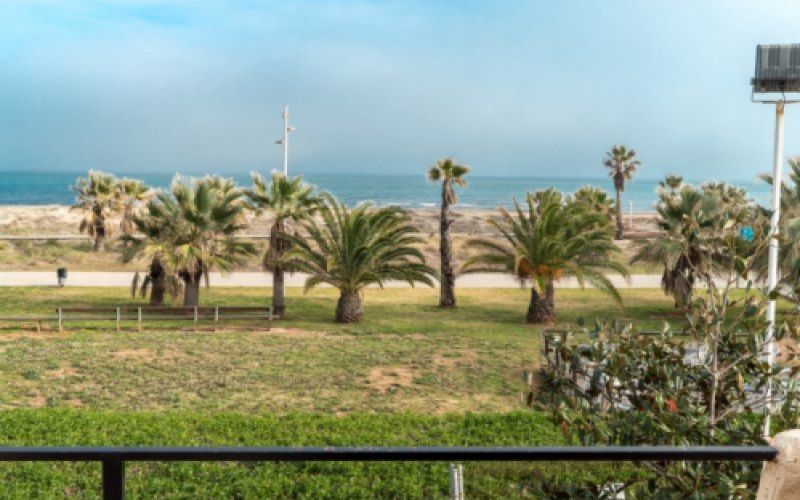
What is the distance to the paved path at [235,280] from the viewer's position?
111 ft

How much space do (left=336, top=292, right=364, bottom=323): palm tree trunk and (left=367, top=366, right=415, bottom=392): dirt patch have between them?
7.14 meters

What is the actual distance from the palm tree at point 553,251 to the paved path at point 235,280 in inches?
320

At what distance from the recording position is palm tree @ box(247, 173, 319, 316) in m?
26.8

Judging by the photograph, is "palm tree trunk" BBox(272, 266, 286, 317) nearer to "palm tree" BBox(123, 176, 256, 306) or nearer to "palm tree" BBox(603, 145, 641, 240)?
"palm tree" BBox(123, 176, 256, 306)

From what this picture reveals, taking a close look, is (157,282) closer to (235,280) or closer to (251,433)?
(235,280)

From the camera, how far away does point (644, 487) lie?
13.7ft

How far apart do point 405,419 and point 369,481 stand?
25.5 feet

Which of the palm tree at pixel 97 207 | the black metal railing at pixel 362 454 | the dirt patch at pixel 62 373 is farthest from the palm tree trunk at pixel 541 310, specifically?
the palm tree at pixel 97 207

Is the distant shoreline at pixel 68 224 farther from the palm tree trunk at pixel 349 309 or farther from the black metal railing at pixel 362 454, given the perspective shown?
the black metal railing at pixel 362 454

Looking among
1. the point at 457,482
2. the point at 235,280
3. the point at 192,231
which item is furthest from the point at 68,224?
the point at 457,482

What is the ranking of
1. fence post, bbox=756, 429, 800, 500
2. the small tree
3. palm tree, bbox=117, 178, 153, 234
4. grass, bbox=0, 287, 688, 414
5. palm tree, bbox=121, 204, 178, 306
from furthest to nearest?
palm tree, bbox=117, 178, 153, 234 → palm tree, bbox=121, 204, 178, 306 → grass, bbox=0, 287, 688, 414 → the small tree → fence post, bbox=756, 429, 800, 500

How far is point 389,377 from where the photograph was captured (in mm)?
17391

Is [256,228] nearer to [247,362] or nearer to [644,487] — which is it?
[247,362]

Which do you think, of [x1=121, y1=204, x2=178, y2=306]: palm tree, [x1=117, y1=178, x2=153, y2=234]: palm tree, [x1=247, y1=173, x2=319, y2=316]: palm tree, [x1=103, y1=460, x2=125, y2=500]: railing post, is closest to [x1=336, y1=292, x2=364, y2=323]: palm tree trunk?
[x1=247, y1=173, x2=319, y2=316]: palm tree
